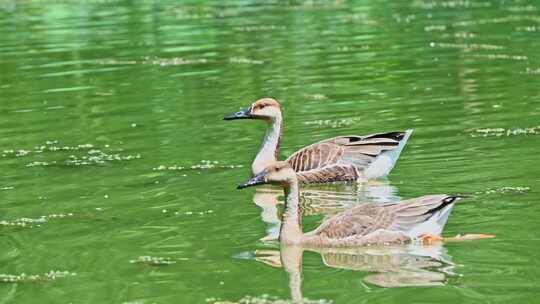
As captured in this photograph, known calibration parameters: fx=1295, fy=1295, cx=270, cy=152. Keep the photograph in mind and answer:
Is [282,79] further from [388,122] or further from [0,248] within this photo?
[0,248]

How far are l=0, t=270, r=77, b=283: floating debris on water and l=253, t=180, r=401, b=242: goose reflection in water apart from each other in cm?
245

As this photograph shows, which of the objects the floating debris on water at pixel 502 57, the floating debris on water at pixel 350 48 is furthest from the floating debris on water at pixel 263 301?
the floating debris on water at pixel 350 48

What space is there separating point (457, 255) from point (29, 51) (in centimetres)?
2011

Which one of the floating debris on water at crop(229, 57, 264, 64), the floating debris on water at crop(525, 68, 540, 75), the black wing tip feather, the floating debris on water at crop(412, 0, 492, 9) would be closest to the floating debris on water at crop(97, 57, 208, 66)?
the floating debris on water at crop(229, 57, 264, 64)

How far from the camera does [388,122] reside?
1812cm

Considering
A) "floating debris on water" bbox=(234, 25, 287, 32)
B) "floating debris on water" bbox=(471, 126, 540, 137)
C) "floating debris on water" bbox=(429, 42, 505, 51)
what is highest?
"floating debris on water" bbox=(471, 126, 540, 137)

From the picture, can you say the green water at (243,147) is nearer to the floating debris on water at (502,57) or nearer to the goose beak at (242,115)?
the floating debris on water at (502,57)

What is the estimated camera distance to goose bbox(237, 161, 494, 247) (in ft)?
37.1

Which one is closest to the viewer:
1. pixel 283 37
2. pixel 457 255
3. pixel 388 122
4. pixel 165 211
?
pixel 457 255

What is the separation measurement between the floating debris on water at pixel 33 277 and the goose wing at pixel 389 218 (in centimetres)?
229

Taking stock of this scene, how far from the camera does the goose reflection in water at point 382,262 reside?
402 inches

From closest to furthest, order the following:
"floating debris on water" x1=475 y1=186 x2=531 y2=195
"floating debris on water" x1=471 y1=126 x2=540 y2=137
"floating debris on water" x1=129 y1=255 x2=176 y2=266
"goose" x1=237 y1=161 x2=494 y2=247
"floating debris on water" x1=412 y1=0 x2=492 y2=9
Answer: "floating debris on water" x1=129 y1=255 x2=176 y2=266 < "goose" x1=237 y1=161 x2=494 y2=247 < "floating debris on water" x1=475 y1=186 x2=531 y2=195 < "floating debris on water" x1=471 y1=126 x2=540 y2=137 < "floating debris on water" x1=412 y1=0 x2=492 y2=9

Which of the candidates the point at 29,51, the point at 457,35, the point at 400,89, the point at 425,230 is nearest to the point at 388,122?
the point at 400,89

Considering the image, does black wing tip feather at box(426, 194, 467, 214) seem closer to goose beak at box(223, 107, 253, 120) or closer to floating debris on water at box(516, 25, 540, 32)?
goose beak at box(223, 107, 253, 120)
